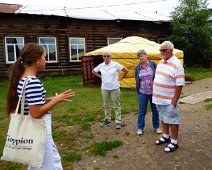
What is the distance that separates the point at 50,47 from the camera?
17.8 meters

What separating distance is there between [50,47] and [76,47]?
166 centimetres

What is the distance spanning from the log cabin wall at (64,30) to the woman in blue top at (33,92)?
1480cm

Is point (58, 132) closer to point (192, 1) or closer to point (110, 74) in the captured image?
point (110, 74)

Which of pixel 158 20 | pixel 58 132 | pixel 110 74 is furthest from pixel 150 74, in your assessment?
pixel 158 20

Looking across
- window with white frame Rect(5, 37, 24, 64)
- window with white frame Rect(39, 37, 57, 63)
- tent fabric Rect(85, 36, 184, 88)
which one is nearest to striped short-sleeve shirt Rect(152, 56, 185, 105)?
tent fabric Rect(85, 36, 184, 88)

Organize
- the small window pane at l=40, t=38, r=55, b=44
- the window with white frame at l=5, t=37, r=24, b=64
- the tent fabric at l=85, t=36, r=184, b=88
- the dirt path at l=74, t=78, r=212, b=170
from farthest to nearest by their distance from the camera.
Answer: the small window pane at l=40, t=38, r=55, b=44 → the window with white frame at l=5, t=37, r=24, b=64 → the tent fabric at l=85, t=36, r=184, b=88 → the dirt path at l=74, t=78, r=212, b=170

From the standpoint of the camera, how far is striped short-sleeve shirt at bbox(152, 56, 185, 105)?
167 inches

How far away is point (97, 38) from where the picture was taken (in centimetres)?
1916

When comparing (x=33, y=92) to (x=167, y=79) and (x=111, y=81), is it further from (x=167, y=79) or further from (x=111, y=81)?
(x=111, y=81)

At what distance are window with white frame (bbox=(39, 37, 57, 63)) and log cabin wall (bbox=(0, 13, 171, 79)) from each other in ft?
0.62

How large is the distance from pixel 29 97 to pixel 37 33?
15.6 meters

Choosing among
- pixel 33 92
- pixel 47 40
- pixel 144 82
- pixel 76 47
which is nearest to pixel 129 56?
pixel 144 82

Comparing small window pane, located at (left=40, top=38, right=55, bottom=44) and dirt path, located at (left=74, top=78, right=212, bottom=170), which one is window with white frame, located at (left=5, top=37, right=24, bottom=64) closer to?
small window pane, located at (left=40, top=38, right=55, bottom=44)

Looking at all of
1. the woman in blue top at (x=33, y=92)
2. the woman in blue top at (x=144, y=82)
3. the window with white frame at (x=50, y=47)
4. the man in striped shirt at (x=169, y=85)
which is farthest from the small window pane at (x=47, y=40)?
the woman in blue top at (x=33, y=92)
